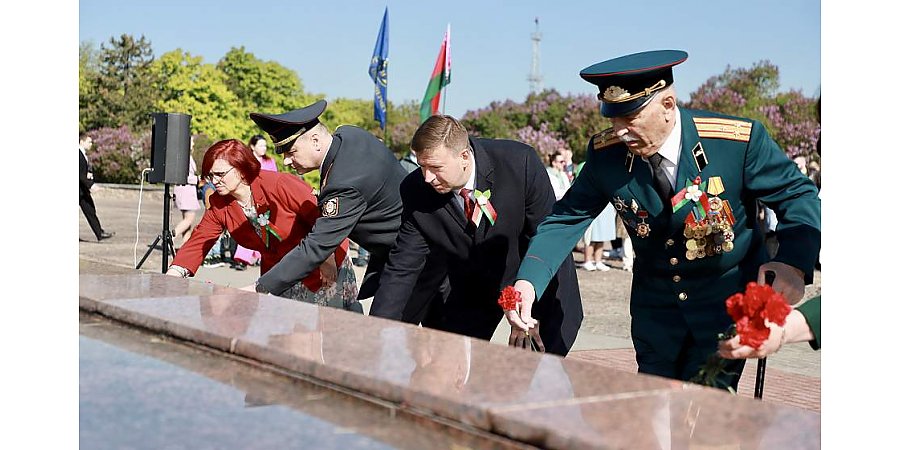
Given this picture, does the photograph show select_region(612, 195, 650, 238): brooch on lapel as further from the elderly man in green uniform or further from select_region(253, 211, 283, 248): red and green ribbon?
select_region(253, 211, 283, 248): red and green ribbon

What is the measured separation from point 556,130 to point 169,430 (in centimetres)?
3773

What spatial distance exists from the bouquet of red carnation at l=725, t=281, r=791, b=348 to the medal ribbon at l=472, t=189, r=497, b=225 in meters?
2.18

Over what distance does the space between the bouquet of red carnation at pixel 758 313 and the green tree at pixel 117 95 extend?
173 ft

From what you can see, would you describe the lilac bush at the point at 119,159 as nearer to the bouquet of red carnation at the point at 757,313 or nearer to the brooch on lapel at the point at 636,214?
the brooch on lapel at the point at 636,214

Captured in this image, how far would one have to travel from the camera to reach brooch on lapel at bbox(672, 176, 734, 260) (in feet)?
11.7

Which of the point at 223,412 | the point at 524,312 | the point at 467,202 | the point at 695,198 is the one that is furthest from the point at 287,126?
the point at 223,412

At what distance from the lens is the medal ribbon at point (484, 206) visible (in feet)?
15.4

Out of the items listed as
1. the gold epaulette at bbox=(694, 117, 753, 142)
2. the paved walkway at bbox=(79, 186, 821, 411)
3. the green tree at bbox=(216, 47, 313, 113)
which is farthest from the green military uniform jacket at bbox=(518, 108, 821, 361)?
the green tree at bbox=(216, 47, 313, 113)

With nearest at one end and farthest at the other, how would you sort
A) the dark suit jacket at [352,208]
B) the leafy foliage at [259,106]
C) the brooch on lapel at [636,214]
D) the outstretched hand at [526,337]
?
1. the brooch on lapel at [636,214]
2. the outstretched hand at [526,337]
3. the dark suit jacket at [352,208]
4. the leafy foliage at [259,106]

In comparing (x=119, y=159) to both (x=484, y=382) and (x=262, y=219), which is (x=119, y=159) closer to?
(x=262, y=219)

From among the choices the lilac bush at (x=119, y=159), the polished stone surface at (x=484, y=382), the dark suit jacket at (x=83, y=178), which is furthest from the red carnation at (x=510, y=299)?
the lilac bush at (x=119, y=159)

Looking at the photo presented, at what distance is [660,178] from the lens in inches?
144
